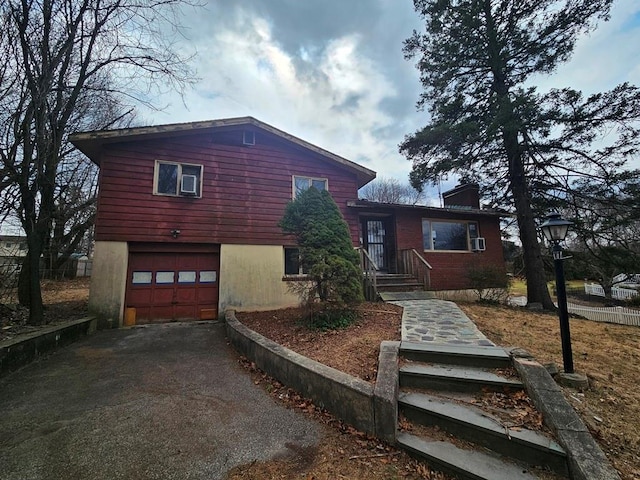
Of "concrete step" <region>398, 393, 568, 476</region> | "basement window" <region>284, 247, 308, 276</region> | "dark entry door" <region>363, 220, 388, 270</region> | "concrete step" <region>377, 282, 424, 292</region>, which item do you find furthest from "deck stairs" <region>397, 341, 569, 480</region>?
"dark entry door" <region>363, 220, 388, 270</region>

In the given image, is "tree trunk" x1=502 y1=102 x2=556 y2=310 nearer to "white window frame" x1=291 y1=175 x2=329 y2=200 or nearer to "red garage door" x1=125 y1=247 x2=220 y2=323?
"white window frame" x1=291 y1=175 x2=329 y2=200

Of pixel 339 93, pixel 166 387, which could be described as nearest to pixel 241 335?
pixel 166 387

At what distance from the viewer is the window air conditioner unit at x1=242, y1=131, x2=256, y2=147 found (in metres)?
8.86

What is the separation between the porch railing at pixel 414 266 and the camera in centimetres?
997

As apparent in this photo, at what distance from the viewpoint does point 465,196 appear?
12.7 meters

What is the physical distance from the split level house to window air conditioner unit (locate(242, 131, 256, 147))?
0.03 metres

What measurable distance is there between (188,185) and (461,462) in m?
8.30

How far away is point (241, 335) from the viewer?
5.14m

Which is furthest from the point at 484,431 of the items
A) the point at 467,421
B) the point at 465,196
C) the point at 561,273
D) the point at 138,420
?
the point at 465,196

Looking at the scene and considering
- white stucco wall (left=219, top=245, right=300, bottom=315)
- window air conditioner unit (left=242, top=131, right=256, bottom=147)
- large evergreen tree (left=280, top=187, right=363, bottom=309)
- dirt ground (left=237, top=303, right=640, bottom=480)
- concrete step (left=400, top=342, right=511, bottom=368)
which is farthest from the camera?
window air conditioner unit (left=242, top=131, right=256, bottom=147)

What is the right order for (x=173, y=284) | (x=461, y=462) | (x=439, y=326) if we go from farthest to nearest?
(x=173, y=284) < (x=439, y=326) < (x=461, y=462)

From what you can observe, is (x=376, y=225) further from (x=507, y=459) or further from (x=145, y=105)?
(x=507, y=459)

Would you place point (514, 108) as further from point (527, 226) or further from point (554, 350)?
point (554, 350)

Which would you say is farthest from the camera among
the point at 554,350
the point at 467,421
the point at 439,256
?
the point at 439,256
